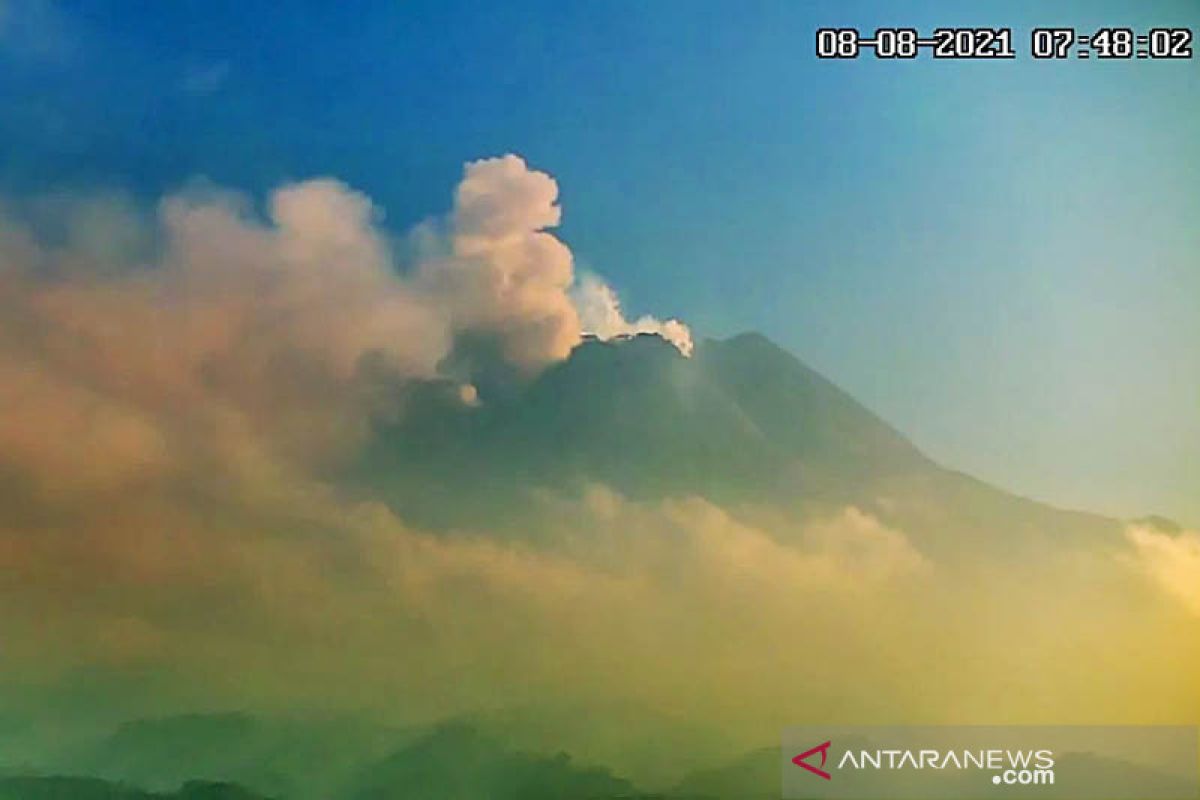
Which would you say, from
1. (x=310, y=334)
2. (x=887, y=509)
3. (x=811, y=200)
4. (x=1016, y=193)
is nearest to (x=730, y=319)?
(x=811, y=200)

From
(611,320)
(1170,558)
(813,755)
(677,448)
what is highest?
(611,320)

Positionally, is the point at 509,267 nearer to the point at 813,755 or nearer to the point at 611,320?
the point at 611,320

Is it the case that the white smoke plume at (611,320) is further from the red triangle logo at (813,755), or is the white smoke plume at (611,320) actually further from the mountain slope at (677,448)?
the red triangle logo at (813,755)

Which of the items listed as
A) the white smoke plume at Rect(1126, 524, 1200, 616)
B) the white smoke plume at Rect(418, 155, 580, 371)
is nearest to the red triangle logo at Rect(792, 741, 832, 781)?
the white smoke plume at Rect(1126, 524, 1200, 616)

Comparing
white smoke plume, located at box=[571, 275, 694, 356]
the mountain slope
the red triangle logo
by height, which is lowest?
the red triangle logo

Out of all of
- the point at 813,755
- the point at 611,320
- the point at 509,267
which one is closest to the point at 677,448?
the point at 611,320

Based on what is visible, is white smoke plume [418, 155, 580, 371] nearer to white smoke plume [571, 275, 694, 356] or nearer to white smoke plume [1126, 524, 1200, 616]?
white smoke plume [571, 275, 694, 356]

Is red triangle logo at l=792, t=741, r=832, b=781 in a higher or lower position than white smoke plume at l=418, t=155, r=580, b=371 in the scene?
lower

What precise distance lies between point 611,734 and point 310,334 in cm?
83

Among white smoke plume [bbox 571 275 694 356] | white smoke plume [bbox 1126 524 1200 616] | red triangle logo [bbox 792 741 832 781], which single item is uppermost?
white smoke plume [bbox 571 275 694 356]

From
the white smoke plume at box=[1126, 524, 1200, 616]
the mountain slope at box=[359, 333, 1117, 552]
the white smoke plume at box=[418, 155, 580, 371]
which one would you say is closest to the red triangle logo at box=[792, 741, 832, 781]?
the mountain slope at box=[359, 333, 1117, 552]

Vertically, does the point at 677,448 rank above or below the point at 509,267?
below

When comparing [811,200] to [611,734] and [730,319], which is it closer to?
[730,319]

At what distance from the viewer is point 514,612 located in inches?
71.8
